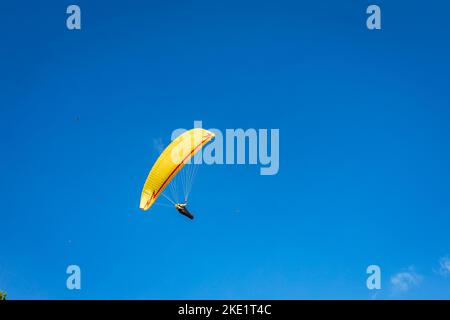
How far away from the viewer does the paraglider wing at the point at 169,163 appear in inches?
1781

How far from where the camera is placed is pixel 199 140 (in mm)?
46219

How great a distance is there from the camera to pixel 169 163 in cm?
4541

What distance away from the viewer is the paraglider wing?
45.2 meters
